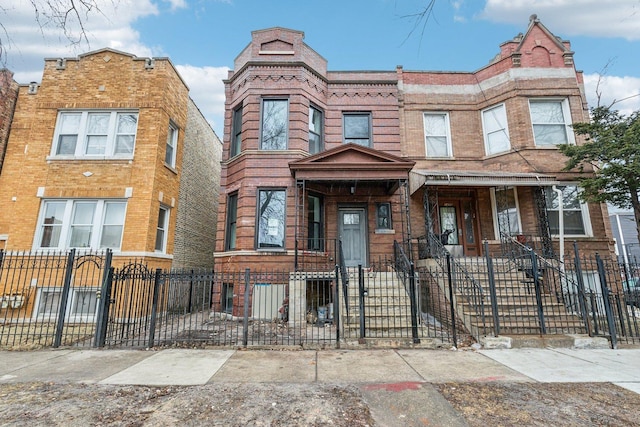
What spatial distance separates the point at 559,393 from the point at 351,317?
3818 mm

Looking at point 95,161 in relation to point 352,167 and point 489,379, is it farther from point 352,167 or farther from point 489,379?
point 489,379

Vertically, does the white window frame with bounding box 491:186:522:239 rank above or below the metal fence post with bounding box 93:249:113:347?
above

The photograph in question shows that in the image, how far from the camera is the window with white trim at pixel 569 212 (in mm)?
10602

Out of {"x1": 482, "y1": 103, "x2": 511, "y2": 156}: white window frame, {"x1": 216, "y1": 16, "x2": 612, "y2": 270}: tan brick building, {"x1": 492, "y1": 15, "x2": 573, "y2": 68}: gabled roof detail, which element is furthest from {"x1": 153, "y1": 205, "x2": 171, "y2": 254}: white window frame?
{"x1": 492, "y1": 15, "x2": 573, "y2": 68}: gabled roof detail

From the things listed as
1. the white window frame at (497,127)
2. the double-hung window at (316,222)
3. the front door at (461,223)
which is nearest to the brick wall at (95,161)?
the double-hung window at (316,222)

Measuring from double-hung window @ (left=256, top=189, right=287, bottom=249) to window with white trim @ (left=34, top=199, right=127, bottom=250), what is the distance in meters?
4.41

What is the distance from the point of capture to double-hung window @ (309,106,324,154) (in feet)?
37.3

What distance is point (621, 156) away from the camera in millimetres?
8945

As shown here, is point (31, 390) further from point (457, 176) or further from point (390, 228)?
point (457, 176)

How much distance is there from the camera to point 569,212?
1070 centimetres

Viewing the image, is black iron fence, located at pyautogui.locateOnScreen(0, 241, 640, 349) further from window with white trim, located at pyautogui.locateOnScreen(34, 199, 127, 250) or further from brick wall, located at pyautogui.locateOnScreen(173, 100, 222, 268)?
brick wall, located at pyautogui.locateOnScreen(173, 100, 222, 268)

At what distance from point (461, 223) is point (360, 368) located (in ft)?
26.6

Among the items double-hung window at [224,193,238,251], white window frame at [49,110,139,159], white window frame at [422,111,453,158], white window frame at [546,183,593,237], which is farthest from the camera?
white window frame at [422,111,453,158]

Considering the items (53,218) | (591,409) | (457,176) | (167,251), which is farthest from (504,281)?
(53,218)
